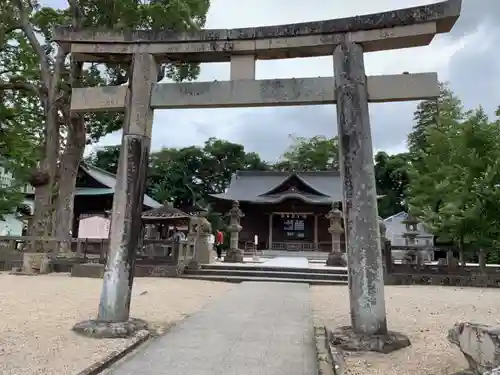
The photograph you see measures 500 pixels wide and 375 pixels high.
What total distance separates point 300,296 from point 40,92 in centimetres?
1398

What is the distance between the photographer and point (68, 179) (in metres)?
17.9

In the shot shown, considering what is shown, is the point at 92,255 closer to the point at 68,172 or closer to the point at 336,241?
the point at 68,172

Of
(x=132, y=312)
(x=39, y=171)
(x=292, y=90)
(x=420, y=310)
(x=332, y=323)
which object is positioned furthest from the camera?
(x=39, y=171)

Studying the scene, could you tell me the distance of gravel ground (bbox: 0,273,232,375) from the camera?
4578 millimetres

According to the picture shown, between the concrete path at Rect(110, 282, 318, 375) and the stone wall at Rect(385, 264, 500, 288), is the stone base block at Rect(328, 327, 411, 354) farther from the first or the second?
the stone wall at Rect(385, 264, 500, 288)

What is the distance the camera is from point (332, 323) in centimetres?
727

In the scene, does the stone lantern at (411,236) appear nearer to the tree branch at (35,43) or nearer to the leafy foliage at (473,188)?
the leafy foliage at (473,188)

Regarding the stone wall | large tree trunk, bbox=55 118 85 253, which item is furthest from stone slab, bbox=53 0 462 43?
large tree trunk, bbox=55 118 85 253

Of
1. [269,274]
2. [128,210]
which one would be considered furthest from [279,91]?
[269,274]

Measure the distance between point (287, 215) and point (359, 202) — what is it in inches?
977

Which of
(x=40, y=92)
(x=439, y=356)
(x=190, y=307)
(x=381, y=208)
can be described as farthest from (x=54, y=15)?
(x=381, y=208)

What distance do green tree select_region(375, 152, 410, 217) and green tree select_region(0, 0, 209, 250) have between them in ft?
105

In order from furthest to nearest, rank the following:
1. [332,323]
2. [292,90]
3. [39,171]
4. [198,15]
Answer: [198,15], [39,171], [332,323], [292,90]

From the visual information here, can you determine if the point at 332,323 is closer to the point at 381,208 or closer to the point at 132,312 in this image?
the point at 132,312
